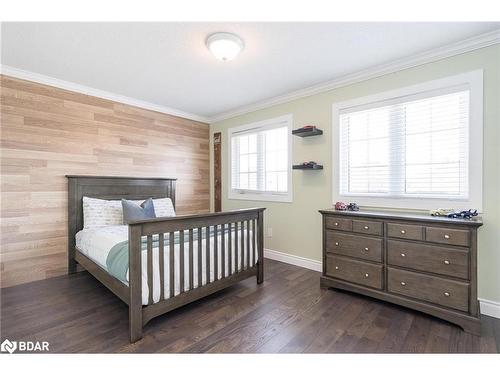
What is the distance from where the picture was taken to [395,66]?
2.54m

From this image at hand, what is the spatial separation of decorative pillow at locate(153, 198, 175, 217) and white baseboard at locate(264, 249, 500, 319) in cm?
157

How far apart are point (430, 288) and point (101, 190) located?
A: 12.3ft

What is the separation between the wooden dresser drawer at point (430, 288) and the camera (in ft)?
6.22

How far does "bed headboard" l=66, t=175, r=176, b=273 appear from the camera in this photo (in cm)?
304

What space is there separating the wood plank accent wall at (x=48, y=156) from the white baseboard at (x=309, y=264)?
2283mm

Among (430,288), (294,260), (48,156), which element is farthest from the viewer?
(294,260)

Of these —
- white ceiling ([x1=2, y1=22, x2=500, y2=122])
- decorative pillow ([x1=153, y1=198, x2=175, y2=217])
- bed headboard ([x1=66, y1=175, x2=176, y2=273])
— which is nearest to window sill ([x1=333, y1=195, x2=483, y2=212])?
white ceiling ([x1=2, y1=22, x2=500, y2=122])

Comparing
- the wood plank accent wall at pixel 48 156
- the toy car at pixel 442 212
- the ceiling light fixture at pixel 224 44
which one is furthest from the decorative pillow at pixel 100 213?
the toy car at pixel 442 212

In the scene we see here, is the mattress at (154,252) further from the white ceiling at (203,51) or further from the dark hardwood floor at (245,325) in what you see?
the white ceiling at (203,51)

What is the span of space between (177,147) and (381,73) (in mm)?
3100

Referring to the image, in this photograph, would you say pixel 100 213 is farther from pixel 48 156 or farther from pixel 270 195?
pixel 270 195

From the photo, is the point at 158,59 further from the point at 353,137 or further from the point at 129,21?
the point at 353,137

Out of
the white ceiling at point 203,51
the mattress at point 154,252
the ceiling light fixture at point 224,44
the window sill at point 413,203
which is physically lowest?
the mattress at point 154,252

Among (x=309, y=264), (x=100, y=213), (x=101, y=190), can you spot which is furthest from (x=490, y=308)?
(x=101, y=190)
